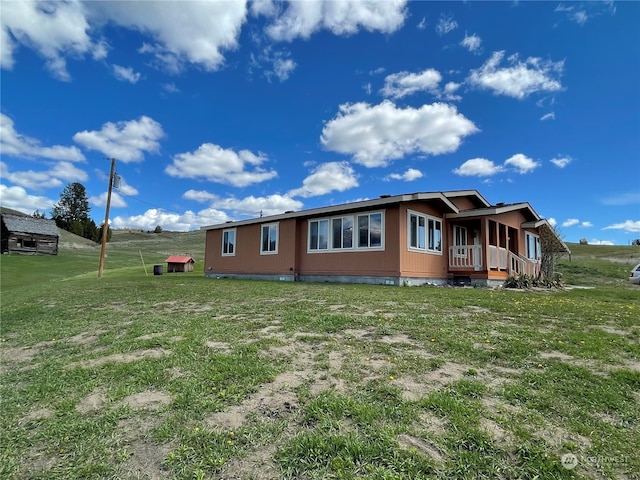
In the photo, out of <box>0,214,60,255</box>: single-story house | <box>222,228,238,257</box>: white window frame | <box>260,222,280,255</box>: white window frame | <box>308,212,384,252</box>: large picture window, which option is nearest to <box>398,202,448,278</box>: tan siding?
<box>308,212,384,252</box>: large picture window

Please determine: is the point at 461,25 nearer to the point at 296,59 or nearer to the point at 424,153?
the point at 296,59

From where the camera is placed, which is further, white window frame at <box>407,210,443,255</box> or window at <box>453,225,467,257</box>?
window at <box>453,225,467,257</box>

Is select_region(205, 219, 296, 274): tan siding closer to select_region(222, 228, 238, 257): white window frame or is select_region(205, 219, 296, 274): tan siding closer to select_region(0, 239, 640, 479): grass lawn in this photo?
select_region(222, 228, 238, 257): white window frame

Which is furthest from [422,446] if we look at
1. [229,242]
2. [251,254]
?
[229,242]

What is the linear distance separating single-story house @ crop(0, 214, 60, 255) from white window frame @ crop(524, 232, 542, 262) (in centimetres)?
4974

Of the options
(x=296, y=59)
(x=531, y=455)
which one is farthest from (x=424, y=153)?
(x=531, y=455)

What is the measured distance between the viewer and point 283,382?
324 cm

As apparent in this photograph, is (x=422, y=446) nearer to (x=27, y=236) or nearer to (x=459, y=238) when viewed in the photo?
(x=459, y=238)

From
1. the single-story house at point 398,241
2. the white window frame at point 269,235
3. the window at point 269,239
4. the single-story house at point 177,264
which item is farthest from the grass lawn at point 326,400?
the single-story house at point 177,264

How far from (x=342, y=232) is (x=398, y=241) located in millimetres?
2708

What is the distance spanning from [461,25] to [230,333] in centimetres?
1429

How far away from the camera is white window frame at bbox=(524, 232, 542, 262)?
18.3 metres

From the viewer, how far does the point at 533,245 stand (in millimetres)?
19125

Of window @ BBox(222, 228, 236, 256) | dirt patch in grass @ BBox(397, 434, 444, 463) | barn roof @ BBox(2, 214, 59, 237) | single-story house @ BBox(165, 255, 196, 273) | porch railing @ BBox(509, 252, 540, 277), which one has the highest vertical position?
barn roof @ BBox(2, 214, 59, 237)
